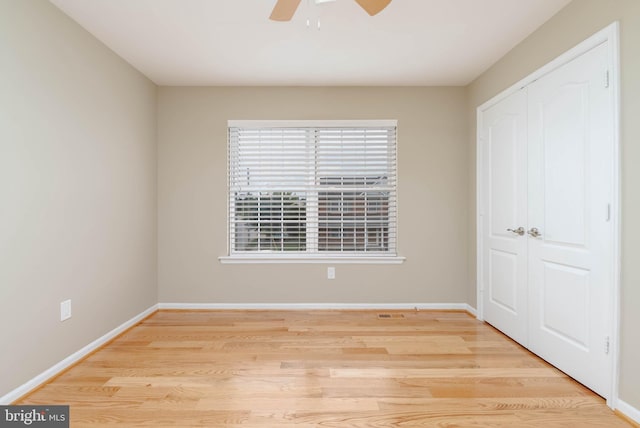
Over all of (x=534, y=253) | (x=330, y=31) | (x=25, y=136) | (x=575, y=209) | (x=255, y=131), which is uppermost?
(x=330, y=31)

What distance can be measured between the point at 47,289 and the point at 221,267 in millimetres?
1826

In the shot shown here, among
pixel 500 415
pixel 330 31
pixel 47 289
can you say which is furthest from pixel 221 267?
pixel 500 415

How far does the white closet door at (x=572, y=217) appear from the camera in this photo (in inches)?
86.5

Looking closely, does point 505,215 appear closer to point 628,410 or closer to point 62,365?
point 628,410

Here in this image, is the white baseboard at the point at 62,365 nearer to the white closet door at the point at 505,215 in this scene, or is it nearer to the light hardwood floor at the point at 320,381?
the light hardwood floor at the point at 320,381

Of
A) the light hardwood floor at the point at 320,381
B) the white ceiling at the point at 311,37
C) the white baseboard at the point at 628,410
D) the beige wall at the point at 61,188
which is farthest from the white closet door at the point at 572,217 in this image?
the beige wall at the point at 61,188

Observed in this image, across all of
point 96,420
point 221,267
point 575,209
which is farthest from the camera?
point 221,267

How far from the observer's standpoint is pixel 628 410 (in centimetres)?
201

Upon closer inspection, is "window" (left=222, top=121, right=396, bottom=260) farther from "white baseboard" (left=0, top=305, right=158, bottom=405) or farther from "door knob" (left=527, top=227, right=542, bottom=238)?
"door knob" (left=527, top=227, right=542, bottom=238)

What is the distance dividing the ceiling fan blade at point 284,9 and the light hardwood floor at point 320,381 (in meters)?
2.16

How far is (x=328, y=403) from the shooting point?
2.16 m

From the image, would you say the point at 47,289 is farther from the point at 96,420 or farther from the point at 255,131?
the point at 255,131

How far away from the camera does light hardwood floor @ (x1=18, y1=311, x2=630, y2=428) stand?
2.03 m

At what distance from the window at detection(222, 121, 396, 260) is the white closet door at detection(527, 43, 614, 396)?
1.58m
